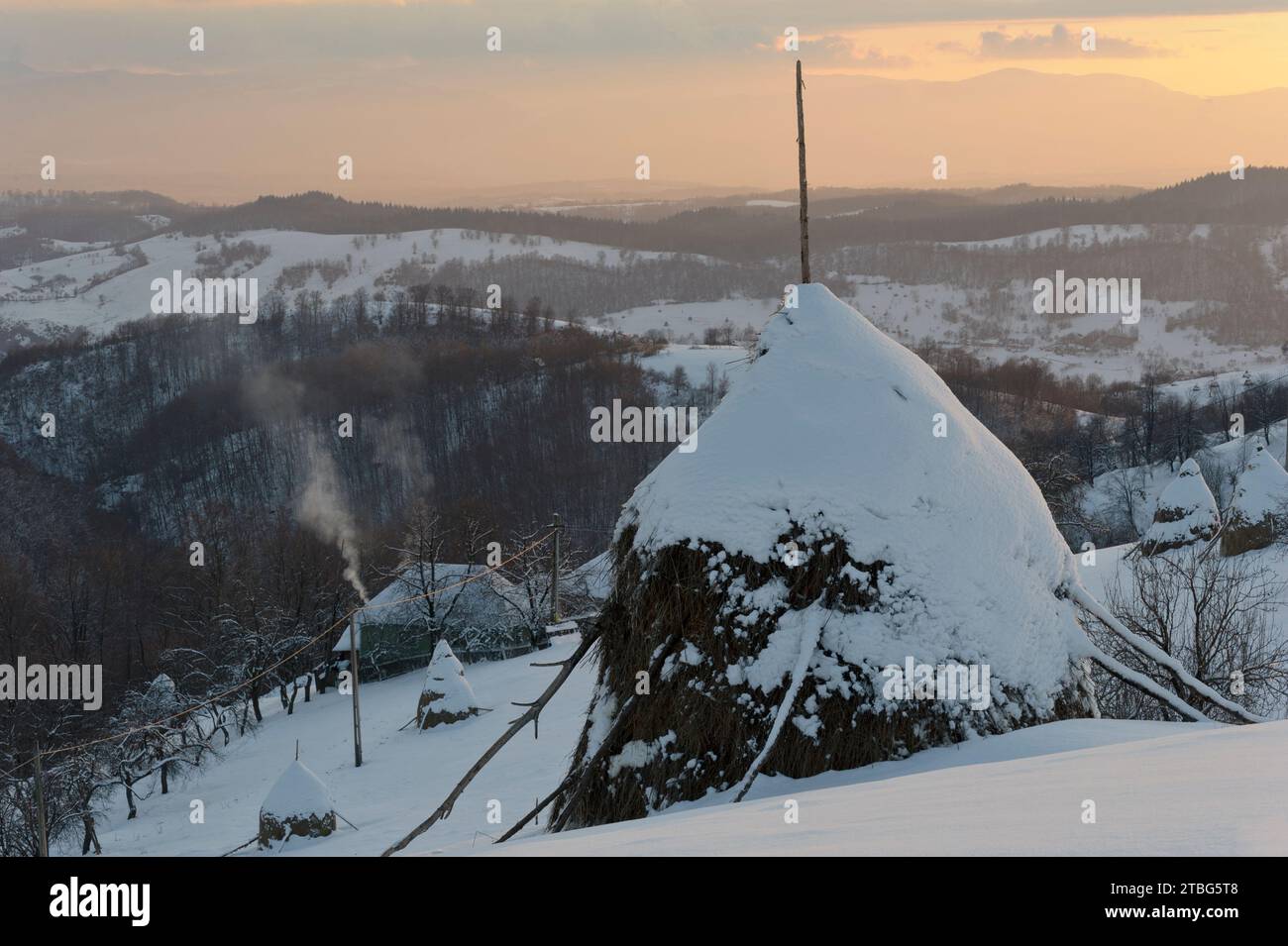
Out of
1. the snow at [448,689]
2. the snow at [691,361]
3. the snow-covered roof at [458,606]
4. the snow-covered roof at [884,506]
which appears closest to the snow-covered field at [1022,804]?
the snow-covered roof at [884,506]

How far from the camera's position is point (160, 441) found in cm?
15275

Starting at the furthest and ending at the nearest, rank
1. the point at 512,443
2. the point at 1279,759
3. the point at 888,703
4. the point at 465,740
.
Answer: the point at 512,443, the point at 465,740, the point at 888,703, the point at 1279,759

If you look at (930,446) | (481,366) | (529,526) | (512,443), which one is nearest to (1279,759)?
(930,446)

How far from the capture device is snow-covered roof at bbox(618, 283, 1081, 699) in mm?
7617

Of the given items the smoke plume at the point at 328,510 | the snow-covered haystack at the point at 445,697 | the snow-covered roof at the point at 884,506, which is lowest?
the smoke plume at the point at 328,510

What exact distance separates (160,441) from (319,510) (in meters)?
49.0

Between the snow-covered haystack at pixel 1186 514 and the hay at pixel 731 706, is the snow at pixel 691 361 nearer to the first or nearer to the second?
the snow-covered haystack at pixel 1186 514

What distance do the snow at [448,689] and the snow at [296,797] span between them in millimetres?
11512

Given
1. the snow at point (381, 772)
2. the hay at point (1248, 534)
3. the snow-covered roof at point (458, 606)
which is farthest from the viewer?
the snow-covered roof at point (458, 606)

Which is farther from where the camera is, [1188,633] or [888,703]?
[1188,633]

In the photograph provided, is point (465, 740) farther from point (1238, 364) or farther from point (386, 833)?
point (1238, 364)

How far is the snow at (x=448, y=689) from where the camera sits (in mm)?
39125

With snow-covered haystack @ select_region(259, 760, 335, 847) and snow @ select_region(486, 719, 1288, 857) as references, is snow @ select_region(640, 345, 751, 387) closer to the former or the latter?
snow-covered haystack @ select_region(259, 760, 335, 847)

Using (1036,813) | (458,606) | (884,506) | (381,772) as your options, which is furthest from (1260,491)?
(458,606)
